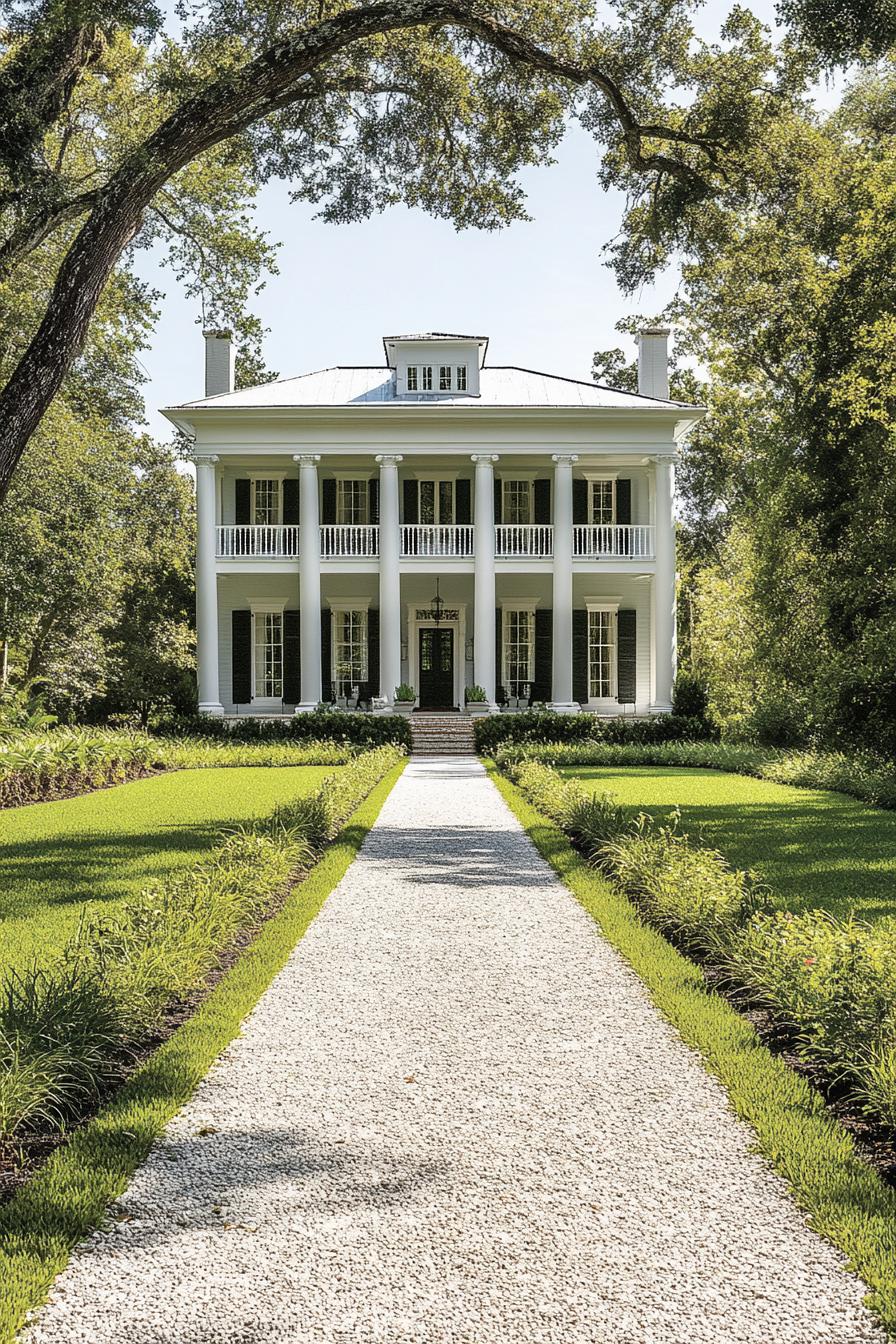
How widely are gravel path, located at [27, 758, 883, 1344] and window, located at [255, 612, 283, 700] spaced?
72.1 feet

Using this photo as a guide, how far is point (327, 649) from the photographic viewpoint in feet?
90.9

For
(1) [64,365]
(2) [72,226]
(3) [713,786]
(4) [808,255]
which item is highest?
(2) [72,226]

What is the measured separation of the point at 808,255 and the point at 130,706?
2206cm

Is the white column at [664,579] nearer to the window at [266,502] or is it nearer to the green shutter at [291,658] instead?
the green shutter at [291,658]

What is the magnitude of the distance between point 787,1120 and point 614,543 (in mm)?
23478

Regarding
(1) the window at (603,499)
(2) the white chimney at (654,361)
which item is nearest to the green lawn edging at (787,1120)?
(1) the window at (603,499)

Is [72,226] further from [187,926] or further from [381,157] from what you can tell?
[187,926]

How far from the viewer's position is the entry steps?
22.7m

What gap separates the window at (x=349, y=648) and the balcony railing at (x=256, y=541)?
2215mm

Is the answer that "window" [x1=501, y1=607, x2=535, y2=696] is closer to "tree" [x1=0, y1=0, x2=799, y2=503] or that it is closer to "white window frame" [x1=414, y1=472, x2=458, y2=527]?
"white window frame" [x1=414, y1=472, x2=458, y2=527]

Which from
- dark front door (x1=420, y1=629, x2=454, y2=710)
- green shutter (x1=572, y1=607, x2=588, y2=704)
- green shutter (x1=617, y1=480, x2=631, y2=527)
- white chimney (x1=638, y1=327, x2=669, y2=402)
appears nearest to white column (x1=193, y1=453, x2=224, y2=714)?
dark front door (x1=420, y1=629, x2=454, y2=710)

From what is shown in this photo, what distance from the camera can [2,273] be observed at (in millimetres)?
10180

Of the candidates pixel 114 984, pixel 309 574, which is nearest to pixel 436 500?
pixel 309 574

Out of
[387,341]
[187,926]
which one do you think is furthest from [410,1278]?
[387,341]
